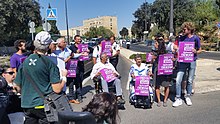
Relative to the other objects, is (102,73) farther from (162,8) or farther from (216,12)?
(162,8)

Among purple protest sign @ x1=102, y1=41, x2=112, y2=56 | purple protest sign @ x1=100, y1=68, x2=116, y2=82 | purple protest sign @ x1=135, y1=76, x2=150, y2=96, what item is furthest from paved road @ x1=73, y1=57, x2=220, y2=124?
purple protest sign @ x1=102, y1=41, x2=112, y2=56

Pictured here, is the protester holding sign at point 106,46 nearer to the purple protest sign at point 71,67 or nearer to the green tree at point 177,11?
the purple protest sign at point 71,67

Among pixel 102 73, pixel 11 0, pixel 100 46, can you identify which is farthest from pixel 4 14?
pixel 102 73

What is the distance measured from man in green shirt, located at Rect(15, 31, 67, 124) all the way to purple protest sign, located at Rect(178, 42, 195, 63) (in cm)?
392

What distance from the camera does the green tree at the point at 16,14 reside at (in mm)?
26869

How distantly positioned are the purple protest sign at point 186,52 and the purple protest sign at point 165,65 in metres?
0.30

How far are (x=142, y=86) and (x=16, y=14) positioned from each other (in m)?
26.9

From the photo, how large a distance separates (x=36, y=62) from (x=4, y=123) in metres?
1.09

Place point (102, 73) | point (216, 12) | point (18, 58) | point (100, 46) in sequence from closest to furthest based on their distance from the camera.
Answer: point (18, 58)
point (102, 73)
point (100, 46)
point (216, 12)

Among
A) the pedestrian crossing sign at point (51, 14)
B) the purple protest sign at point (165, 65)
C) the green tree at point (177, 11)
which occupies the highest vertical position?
the green tree at point (177, 11)

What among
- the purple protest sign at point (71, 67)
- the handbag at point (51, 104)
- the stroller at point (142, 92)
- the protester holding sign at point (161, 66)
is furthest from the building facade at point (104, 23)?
the handbag at point (51, 104)

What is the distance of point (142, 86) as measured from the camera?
631 centimetres

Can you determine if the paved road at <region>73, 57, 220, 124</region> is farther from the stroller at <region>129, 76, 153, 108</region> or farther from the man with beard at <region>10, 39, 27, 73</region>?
the man with beard at <region>10, 39, 27, 73</region>

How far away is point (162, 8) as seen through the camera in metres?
58.0
